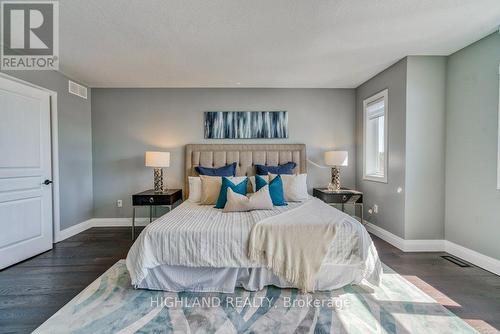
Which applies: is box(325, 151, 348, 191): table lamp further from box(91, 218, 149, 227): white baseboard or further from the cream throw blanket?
box(91, 218, 149, 227): white baseboard

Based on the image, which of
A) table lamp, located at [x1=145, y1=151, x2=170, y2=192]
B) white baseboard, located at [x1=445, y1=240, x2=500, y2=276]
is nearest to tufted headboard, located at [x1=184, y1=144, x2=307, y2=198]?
table lamp, located at [x1=145, y1=151, x2=170, y2=192]

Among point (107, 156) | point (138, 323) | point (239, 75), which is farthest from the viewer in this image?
point (107, 156)

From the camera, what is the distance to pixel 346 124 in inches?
171

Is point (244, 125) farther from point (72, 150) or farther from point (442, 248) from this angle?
point (442, 248)

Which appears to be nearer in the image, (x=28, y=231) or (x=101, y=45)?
(x=101, y=45)

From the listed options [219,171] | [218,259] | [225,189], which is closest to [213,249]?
[218,259]

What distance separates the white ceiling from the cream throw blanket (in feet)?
6.35

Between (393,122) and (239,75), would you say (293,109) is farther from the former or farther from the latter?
(393,122)

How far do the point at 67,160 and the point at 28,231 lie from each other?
118 centimetres

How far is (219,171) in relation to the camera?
12.9ft

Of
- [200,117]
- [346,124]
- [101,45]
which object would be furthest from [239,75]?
[346,124]

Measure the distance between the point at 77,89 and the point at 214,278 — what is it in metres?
3.84

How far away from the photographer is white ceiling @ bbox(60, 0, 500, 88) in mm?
2080

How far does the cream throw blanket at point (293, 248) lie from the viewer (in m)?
2.09
